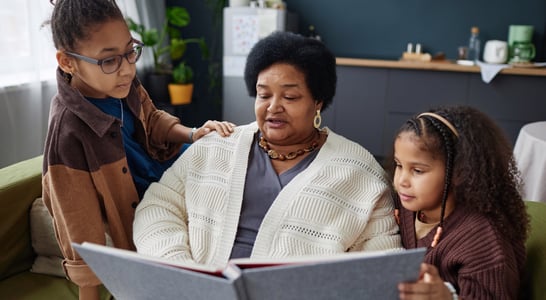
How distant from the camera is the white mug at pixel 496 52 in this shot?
389 centimetres

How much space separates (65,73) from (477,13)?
383 cm

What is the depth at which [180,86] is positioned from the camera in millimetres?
3910

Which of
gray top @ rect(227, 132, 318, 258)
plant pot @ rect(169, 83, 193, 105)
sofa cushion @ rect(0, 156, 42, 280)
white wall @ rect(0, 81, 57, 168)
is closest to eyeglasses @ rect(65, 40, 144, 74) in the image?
gray top @ rect(227, 132, 318, 258)

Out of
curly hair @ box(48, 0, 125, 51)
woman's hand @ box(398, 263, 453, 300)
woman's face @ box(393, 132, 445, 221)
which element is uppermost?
curly hair @ box(48, 0, 125, 51)

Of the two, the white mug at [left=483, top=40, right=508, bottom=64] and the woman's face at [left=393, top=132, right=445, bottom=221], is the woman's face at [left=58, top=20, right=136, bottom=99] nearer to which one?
the woman's face at [left=393, top=132, right=445, bottom=221]

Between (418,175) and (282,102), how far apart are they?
0.43 meters

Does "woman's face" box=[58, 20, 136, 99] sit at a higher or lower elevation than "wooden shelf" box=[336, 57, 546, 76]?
higher

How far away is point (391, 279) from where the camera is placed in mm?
845

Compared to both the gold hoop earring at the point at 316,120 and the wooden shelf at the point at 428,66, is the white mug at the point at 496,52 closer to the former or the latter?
the wooden shelf at the point at 428,66

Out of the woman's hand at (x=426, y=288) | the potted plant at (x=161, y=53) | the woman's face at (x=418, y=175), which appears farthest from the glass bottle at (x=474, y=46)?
the woman's hand at (x=426, y=288)

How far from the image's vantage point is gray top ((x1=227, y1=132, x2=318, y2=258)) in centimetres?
129

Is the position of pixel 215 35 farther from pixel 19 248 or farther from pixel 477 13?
pixel 19 248

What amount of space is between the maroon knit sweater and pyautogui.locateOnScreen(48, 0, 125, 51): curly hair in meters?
0.95

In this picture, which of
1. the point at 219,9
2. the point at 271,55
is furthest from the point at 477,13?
the point at 271,55
